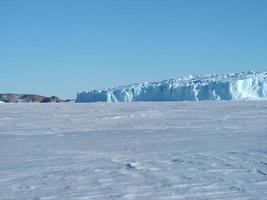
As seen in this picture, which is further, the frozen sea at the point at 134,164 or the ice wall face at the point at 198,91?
the ice wall face at the point at 198,91

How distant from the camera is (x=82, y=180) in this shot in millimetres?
4723

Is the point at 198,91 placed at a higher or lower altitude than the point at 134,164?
higher

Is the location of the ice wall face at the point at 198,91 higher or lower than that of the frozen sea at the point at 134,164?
higher

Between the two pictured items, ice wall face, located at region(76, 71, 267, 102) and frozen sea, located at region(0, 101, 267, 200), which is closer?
frozen sea, located at region(0, 101, 267, 200)

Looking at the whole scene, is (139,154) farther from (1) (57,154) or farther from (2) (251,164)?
(2) (251,164)

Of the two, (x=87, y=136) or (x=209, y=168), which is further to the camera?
(x=87, y=136)

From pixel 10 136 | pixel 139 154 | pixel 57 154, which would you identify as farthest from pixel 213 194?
pixel 10 136

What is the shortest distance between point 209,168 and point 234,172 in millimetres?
331

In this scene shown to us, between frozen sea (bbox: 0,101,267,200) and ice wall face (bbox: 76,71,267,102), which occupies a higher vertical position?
ice wall face (bbox: 76,71,267,102)

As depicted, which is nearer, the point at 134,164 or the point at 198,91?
the point at 134,164

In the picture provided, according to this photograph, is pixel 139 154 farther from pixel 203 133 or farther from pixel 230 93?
pixel 230 93

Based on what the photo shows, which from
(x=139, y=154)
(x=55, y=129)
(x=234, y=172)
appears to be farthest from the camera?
(x=55, y=129)

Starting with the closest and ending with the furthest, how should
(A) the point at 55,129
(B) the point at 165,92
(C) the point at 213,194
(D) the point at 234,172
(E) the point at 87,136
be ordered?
(C) the point at 213,194
(D) the point at 234,172
(E) the point at 87,136
(A) the point at 55,129
(B) the point at 165,92

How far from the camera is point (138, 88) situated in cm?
4819
